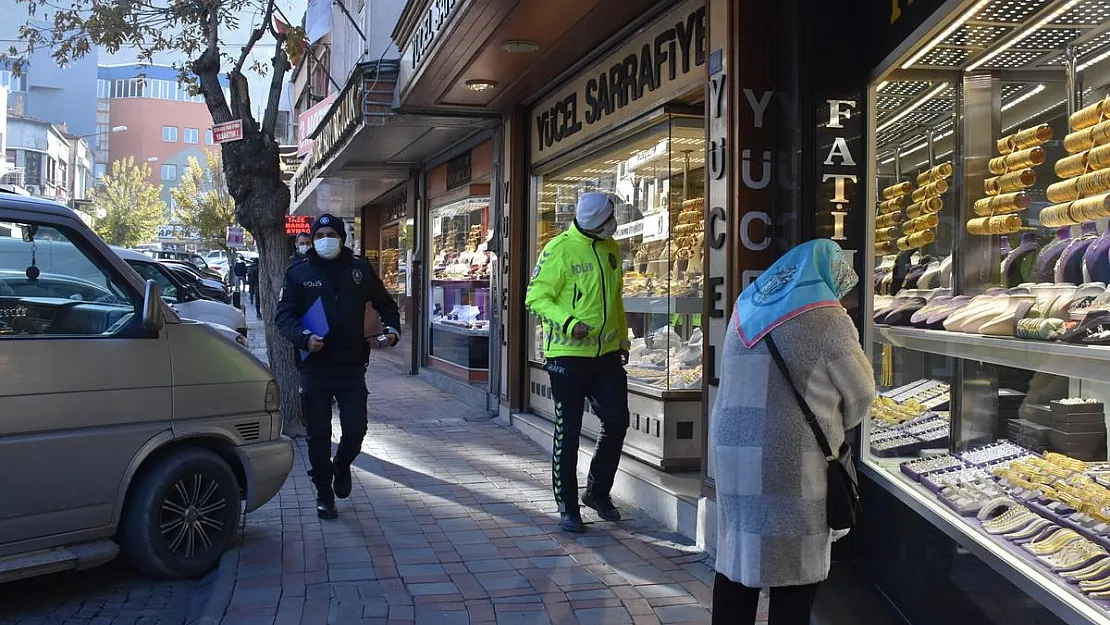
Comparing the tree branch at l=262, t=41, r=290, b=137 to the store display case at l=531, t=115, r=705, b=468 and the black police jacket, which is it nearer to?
the store display case at l=531, t=115, r=705, b=468

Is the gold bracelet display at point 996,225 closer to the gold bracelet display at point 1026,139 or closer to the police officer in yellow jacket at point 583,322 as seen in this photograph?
the gold bracelet display at point 1026,139

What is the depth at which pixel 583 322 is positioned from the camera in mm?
5543

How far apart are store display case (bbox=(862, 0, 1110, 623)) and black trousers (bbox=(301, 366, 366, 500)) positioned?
2977 millimetres

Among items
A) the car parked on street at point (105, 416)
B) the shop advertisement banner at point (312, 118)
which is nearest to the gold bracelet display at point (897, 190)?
the car parked on street at point (105, 416)

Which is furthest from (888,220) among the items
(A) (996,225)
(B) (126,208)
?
(B) (126,208)

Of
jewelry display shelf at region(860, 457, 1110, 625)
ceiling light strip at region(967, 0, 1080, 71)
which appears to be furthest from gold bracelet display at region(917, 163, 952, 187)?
jewelry display shelf at region(860, 457, 1110, 625)

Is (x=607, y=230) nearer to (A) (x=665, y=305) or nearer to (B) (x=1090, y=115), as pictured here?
(A) (x=665, y=305)

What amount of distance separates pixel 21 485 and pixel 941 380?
4.21 meters

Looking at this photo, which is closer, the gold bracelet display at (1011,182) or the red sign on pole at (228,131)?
the gold bracelet display at (1011,182)

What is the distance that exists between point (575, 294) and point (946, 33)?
244 centimetres

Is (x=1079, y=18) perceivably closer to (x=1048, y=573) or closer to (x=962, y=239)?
(x=962, y=239)

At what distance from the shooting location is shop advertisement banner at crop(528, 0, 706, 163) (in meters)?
6.30

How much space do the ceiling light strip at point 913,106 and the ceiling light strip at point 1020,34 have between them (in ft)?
0.63

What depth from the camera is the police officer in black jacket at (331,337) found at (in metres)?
5.83
